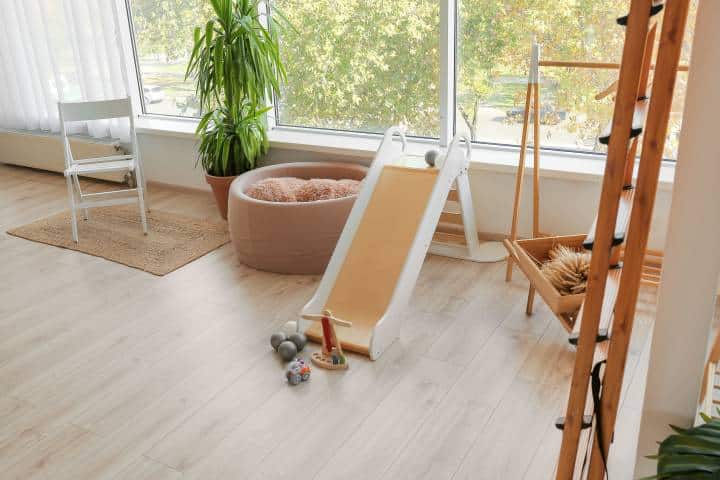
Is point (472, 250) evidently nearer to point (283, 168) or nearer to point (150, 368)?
point (283, 168)

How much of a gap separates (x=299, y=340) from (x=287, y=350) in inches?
3.9

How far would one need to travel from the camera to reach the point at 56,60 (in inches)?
199

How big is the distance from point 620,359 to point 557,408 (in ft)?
3.17

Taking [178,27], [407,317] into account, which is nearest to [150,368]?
[407,317]

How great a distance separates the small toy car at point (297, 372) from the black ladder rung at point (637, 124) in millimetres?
1509

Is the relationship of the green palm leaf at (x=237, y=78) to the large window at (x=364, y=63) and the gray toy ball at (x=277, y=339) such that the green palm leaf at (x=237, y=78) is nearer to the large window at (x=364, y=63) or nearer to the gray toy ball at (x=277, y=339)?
the large window at (x=364, y=63)

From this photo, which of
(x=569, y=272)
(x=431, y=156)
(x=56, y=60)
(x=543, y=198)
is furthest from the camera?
(x=56, y=60)

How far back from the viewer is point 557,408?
2.42 meters

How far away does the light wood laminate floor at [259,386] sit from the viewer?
88.2 inches

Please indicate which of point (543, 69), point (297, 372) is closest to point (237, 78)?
point (543, 69)

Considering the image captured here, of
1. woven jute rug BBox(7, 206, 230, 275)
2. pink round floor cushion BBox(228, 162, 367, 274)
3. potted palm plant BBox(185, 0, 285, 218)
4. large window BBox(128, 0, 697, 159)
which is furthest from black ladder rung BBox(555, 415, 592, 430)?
potted palm plant BBox(185, 0, 285, 218)

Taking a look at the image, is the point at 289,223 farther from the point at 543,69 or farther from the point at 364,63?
the point at 543,69

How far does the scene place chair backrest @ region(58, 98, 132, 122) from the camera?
411 cm

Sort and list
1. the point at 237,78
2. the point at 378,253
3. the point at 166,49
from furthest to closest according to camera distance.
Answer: the point at 166,49
the point at 237,78
the point at 378,253
